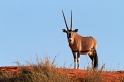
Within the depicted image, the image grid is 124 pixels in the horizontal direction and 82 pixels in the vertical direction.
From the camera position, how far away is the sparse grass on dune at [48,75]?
492 inches

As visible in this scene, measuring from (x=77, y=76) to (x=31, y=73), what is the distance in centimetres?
142

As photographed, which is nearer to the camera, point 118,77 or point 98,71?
point 98,71

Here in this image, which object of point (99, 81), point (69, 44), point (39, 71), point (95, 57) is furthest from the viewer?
point (95, 57)

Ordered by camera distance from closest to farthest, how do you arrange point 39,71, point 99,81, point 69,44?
point 99,81 → point 39,71 → point 69,44

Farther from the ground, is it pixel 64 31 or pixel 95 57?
pixel 64 31

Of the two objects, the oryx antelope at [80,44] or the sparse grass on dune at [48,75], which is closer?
the sparse grass on dune at [48,75]

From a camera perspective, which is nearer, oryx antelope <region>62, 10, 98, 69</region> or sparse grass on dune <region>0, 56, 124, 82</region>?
sparse grass on dune <region>0, 56, 124, 82</region>

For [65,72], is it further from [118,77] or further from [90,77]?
[118,77]

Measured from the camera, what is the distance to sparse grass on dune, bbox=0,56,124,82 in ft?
41.0

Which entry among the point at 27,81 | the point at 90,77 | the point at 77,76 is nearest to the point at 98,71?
the point at 90,77

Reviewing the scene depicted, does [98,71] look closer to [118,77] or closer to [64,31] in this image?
[118,77]

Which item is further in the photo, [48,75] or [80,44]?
[80,44]

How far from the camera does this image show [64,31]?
20688 mm

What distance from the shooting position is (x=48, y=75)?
42.6 feet
